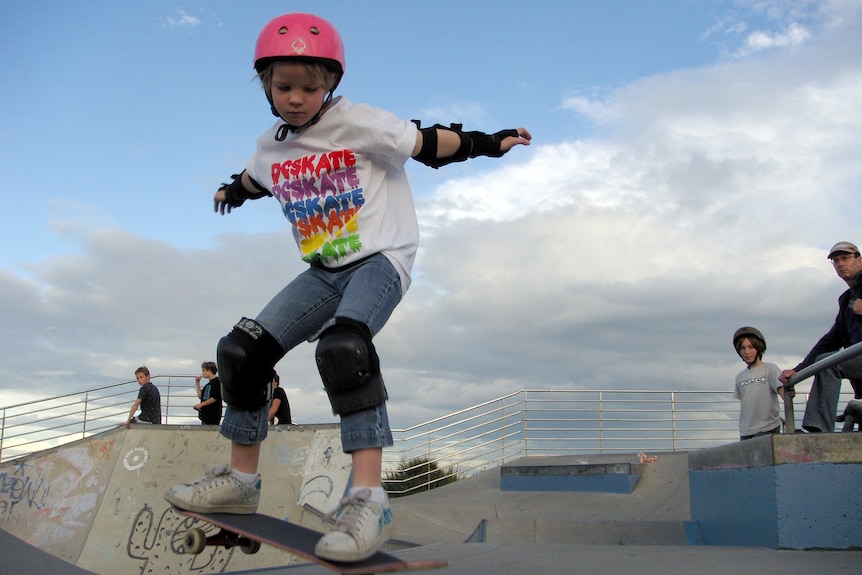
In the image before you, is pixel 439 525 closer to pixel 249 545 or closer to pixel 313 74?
pixel 249 545

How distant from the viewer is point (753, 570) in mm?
2922

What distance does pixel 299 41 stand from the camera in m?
2.54

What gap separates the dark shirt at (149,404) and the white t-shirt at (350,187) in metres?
8.81

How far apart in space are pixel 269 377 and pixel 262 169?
87cm

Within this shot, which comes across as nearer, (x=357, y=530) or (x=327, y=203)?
(x=357, y=530)

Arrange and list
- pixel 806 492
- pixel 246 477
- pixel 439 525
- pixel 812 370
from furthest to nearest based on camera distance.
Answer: pixel 439 525 < pixel 812 370 < pixel 806 492 < pixel 246 477

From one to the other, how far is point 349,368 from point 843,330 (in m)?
4.23

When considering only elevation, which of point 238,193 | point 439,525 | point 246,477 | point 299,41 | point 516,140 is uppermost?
point 299,41

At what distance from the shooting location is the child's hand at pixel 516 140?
2961 millimetres

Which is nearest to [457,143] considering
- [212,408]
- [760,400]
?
[760,400]

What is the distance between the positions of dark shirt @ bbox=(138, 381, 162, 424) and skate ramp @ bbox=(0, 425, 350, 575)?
2.19 metres

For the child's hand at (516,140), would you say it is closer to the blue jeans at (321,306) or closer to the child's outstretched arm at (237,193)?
the blue jeans at (321,306)

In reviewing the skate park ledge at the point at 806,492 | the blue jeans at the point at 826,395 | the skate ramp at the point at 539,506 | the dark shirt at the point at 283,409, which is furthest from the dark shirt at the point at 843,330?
the dark shirt at the point at 283,409

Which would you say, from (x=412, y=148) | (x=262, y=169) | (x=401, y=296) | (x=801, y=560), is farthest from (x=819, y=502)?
(x=262, y=169)
